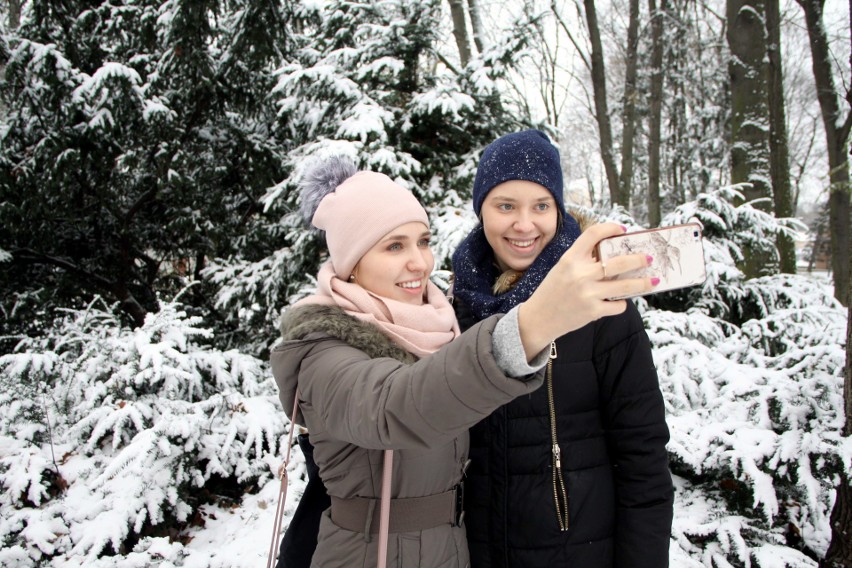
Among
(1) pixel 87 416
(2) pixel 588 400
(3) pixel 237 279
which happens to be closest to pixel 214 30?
(3) pixel 237 279

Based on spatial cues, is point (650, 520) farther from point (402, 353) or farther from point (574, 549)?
point (402, 353)

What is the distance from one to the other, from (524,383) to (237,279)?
5614 mm

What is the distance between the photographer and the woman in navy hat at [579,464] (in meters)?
1.45

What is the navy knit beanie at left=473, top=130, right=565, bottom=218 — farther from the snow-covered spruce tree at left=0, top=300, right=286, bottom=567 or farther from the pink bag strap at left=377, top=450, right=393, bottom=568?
the snow-covered spruce tree at left=0, top=300, right=286, bottom=567

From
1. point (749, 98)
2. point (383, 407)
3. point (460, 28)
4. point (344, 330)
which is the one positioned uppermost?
point (460, 28)

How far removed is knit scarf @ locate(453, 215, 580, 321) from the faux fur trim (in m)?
0.38

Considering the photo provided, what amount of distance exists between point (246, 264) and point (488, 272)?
16.6 feet

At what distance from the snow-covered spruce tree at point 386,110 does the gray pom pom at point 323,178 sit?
3.13 m

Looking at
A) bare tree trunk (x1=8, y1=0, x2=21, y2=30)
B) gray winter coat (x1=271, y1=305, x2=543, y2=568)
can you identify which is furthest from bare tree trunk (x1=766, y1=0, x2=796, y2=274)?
bare tree trunk (x1=8, y1=0, x2=21, y2=30)

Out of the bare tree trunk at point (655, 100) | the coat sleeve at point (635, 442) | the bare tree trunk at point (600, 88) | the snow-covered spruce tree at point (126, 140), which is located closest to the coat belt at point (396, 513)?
the coat sleeve at point (635, 442)

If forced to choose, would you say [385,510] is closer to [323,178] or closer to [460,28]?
[323,178]

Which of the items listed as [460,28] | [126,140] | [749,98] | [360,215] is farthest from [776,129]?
[126,140]

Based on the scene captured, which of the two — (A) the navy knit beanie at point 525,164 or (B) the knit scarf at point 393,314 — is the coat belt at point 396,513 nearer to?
(B) the knit scarf at point 393,314

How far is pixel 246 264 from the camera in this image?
619 centimetres
